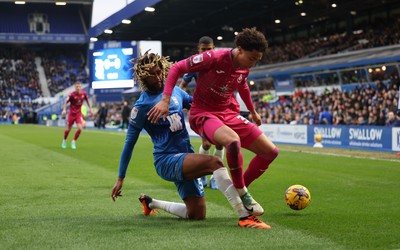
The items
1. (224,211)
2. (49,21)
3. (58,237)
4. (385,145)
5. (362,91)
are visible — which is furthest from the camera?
(49,21)

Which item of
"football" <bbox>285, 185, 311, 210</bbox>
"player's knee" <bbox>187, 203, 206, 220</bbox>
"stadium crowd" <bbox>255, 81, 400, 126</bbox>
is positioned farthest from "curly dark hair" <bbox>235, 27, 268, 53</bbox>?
"stadium crowd" <bbox>255, 81, 400, 126</bbox>

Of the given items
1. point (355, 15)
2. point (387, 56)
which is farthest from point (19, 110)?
point (387, 56)

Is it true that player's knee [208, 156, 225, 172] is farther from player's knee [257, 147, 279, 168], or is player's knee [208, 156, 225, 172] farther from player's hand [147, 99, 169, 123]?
player's knee [257, 147, 279, 168]

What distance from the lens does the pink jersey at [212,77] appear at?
259 inches

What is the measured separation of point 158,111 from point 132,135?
0.67 metres

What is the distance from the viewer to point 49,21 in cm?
8075

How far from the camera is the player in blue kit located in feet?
21.0

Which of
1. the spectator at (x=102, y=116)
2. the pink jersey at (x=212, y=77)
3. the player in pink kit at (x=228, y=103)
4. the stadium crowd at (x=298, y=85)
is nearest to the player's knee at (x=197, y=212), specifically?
the player in pink kit at (x=228, y=103)

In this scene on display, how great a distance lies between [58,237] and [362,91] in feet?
81.5

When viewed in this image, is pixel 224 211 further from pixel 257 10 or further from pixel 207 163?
pixel 257 10

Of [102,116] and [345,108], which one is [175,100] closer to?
[345,108]

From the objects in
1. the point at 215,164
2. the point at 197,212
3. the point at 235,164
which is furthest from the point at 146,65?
the point at 197,212

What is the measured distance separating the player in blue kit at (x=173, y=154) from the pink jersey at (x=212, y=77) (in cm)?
29

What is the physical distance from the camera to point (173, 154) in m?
6.72
